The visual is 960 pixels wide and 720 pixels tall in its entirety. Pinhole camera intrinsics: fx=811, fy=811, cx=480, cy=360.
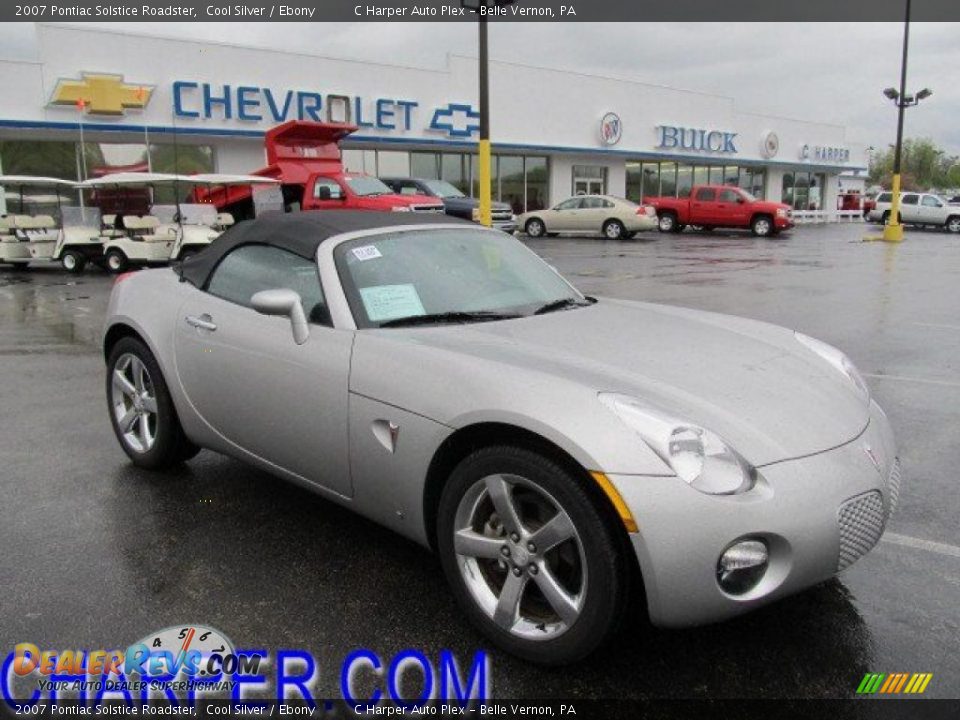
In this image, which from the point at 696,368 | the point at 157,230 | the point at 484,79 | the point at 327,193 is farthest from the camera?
the point at 327,193

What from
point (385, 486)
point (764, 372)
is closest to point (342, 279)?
point (385, 486)

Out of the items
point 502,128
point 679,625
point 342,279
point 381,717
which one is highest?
point 502,128

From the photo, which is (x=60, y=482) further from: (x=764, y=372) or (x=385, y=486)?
(x=764, y=372)

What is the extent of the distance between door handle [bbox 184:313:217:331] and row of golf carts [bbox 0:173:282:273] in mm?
11618

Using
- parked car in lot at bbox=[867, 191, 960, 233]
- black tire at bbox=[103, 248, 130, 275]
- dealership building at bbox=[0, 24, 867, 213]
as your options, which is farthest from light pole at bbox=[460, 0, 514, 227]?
parked car in lot at bbox=[867, 191, 960, 233]

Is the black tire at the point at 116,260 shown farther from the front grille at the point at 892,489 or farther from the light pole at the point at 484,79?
the front grille at the point at 892,489

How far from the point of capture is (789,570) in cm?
235

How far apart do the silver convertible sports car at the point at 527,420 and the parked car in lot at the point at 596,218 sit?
22222 millimetres

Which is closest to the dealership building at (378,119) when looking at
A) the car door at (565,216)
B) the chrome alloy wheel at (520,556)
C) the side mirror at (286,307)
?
the car door at (565,216)

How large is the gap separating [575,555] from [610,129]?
32.3 m

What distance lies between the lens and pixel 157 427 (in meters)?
4.21

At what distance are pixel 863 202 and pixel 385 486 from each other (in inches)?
2148

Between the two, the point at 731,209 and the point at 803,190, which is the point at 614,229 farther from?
the point at 803,190

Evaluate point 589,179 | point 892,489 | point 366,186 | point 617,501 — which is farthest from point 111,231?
point 589,179
